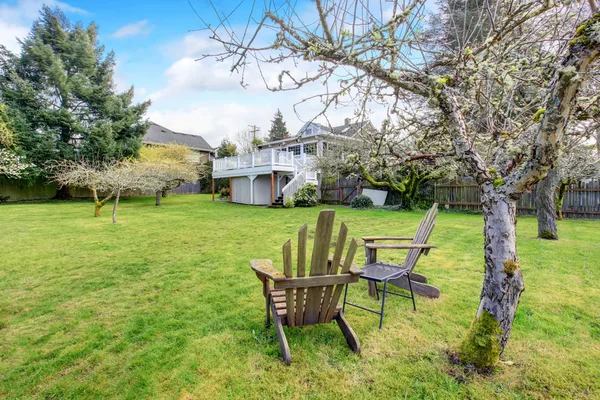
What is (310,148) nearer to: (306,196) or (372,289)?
(306,196)

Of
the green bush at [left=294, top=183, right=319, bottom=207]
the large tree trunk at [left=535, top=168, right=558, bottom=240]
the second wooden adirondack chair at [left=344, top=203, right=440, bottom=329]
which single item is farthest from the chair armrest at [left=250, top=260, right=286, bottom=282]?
the green bush at [left=294, top=183, right=319, bottom=207]

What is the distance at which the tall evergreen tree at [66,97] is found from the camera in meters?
16.5

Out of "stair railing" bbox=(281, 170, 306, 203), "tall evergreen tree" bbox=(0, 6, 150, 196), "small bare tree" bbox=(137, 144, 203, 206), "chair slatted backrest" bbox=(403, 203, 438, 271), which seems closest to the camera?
"chair slatted backrest" bbox=(403, 203, 438, 271)

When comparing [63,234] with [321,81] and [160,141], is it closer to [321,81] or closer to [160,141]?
[321,81]

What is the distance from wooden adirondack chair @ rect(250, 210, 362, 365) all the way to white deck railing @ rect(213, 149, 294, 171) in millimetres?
12961

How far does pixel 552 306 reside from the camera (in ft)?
10.2

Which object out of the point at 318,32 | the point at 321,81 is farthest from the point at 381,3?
the point at 321,81

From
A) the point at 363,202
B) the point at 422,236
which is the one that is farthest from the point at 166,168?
the point at 422,236

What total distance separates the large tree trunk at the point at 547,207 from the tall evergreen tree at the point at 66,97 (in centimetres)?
2109

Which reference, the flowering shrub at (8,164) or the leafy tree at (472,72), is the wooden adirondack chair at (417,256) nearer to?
the leafy tree at (472,72)

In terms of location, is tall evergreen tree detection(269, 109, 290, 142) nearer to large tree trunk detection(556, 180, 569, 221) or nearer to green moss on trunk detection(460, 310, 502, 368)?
large tree trunk detection(556, 180, 569, 221)

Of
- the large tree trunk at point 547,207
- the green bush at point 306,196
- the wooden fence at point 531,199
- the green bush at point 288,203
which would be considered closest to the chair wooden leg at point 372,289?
the large tree trunk at point 547,207

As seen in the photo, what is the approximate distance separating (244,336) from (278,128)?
122ft

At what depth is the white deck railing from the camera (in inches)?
599
